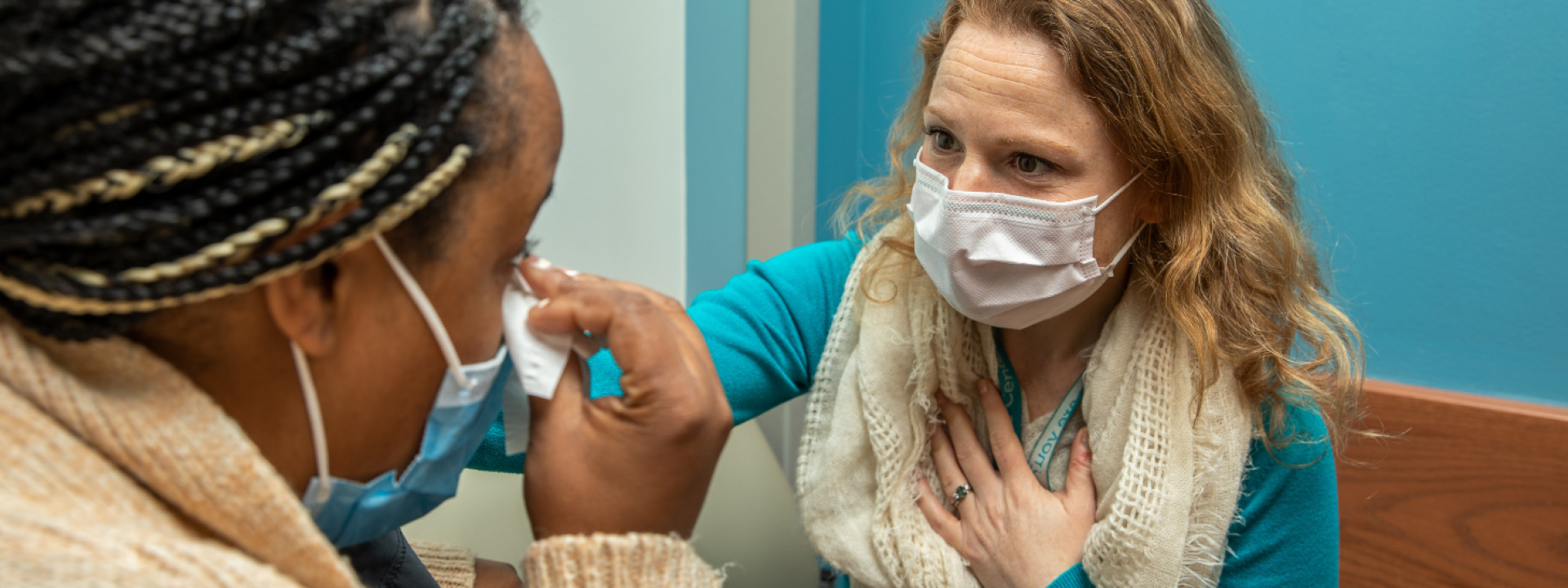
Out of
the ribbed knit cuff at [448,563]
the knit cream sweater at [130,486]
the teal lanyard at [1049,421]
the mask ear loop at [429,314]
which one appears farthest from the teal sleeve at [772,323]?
the knit cream sweater at [130,486]

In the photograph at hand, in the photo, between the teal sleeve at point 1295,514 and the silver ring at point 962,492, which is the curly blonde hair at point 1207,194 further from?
the silver ring at point 962,492

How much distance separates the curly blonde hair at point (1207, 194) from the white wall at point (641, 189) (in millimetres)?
866

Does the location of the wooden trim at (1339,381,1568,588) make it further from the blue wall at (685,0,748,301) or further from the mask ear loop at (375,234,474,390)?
the mask ear loop at (375,234,474,390)

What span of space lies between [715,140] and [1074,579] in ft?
3.99

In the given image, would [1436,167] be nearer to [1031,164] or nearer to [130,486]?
[1031,164]

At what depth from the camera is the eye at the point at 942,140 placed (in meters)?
1.19

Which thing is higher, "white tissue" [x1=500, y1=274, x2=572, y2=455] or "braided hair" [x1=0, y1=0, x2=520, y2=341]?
"braided hair" [x1=0, y1=0, x2=520, y2=341]

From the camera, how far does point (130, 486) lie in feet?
1.74

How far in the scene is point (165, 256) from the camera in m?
0.50

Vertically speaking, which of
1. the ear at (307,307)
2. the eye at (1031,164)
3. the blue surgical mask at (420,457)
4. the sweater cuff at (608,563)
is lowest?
the sweater cuff at (608,563)

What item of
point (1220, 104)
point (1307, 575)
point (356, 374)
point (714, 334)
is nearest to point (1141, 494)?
point (1307, 575)

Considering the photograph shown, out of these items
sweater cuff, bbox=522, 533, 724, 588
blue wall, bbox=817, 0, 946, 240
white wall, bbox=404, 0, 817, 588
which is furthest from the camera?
blue wall, bbox=817, 0, 946, 240

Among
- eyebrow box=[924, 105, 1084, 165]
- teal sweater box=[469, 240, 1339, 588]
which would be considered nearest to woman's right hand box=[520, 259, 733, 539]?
teal sweater box=[469, 240, 1339, 588]

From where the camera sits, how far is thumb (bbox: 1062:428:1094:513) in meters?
1.19
